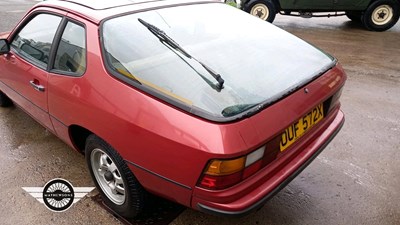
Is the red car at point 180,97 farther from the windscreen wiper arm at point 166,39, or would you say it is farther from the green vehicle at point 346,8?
the green vehicle at point 346,8

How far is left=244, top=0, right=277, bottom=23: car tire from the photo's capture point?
8.02 meters

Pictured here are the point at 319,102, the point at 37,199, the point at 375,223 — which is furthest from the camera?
the point at 37,199

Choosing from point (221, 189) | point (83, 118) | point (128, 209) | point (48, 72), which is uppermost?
point (48, 72)

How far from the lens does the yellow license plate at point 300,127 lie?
1.89m

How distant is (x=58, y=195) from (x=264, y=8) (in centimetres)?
695

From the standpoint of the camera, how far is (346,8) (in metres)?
7.64

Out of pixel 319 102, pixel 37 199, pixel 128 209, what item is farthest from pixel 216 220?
pixel 37 199

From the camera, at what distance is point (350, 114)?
380cm

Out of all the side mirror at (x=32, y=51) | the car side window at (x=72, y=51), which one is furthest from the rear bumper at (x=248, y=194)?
the side mirror at (x=32, y=51)

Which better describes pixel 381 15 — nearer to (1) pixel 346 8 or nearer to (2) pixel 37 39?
(1) pixel 346 8

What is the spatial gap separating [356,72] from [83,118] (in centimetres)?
454

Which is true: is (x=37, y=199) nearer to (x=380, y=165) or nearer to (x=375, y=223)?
(x=375, y=223)

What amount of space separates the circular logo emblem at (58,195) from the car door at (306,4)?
695 centimetres

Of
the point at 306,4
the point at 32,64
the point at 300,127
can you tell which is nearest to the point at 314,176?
the point at 300,127
